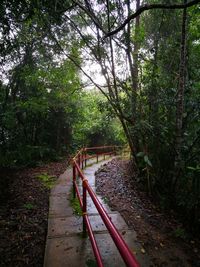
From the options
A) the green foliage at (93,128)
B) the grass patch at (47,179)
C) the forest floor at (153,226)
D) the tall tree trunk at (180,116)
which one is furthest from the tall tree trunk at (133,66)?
the green foliage at (93,128)

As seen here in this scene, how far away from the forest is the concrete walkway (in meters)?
1.70

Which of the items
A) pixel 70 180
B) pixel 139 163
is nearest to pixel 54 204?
pixel 70 180

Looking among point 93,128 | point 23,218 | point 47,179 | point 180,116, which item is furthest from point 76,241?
point 93,128

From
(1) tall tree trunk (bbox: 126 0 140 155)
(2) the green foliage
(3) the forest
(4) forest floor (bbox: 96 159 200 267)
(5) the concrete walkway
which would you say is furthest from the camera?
(2) the green foliage

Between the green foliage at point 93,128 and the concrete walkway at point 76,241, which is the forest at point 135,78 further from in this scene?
the green foliage at point 93,128

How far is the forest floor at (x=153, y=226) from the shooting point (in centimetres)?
386

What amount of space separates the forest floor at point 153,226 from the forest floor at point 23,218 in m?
1.65

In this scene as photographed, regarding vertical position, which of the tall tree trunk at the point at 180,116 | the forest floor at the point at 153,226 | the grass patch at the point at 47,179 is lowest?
the forest floor at the point at 153,226

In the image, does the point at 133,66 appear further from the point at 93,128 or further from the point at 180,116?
the point at 93,128

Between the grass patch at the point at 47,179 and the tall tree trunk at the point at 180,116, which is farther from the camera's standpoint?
the grass patch at the point at 47,179

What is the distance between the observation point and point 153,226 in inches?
195

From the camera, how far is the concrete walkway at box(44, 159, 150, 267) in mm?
3363

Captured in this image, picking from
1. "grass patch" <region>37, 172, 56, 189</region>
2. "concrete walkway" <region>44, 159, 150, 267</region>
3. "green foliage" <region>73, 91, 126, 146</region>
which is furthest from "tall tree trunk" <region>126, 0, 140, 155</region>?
"green foliage" <region>73, 91, 126, 146</region>

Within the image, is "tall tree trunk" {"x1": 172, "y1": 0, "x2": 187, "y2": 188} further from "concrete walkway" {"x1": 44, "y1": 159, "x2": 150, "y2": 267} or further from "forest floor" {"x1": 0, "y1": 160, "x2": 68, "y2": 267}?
"forest floor" {"x1": 0, "y1": 160, "x2": 68, "y2": 267}
